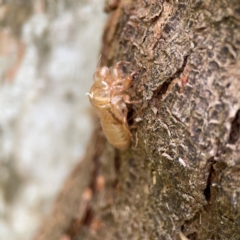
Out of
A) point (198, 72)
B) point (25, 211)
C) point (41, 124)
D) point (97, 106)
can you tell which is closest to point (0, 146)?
point (41, 124)

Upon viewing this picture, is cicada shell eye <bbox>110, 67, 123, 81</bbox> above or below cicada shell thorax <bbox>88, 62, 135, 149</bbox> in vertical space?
above

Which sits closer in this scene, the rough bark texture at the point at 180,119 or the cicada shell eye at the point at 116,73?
the rough bark texture at the point at 180,119

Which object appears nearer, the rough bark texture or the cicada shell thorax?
the rough bark texture

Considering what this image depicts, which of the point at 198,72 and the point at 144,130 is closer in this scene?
the point at 198,72

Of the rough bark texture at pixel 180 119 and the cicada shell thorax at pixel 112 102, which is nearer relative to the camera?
the rough bark texture at pixel 180 119

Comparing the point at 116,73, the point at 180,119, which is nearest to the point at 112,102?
the point at 116,73

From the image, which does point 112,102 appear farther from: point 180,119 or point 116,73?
point 180,119

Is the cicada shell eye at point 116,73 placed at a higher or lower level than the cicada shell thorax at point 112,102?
higher

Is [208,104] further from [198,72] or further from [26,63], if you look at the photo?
[26,63]
